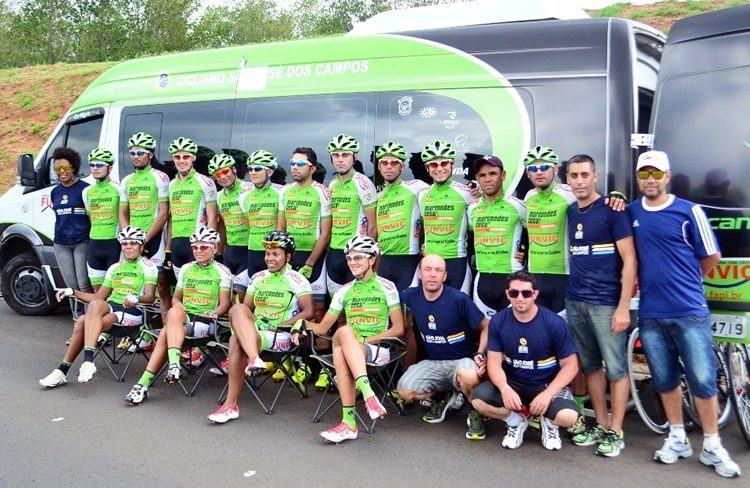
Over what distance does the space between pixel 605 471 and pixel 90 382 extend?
170 inches

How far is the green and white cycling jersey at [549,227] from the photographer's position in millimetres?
5062

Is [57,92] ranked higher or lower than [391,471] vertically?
higher

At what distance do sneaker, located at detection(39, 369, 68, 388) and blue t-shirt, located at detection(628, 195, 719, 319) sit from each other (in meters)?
4.62

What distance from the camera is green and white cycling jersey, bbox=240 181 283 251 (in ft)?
21.9

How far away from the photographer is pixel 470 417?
4961 mm

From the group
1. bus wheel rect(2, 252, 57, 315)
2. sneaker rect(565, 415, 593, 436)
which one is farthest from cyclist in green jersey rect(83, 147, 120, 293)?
sneaker rect(565, 415, 593, 436)

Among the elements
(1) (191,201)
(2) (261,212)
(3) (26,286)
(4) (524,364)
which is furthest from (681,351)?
(3) (26,286)

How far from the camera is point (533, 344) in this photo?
4680mm

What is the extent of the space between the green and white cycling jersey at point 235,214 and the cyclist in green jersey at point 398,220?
62.6 inches

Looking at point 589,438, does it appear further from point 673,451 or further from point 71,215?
point 71,215

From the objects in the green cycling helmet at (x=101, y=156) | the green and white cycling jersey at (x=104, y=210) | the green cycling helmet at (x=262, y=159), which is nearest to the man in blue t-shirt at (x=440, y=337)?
the green cycling helmet at (x=262, y=159)

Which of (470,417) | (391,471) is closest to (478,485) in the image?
(391,471)

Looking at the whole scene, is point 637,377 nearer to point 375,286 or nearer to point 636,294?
point 636,294

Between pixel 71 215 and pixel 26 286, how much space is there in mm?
1878
